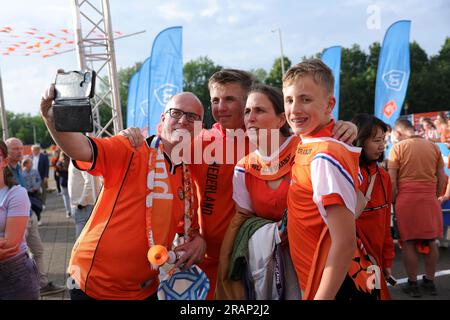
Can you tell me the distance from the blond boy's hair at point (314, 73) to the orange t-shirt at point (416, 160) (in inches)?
130

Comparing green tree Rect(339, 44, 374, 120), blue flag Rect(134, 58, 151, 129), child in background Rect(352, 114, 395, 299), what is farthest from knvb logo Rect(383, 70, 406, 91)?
green tree Rect(339, 44, 374, 120)

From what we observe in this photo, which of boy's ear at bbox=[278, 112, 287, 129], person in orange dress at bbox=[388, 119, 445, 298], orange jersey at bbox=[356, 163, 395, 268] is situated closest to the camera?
boy's ear at bbox=[278, 112, 287, 129]

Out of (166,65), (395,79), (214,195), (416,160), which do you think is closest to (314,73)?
(214,195)

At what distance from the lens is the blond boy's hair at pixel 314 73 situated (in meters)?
1.64

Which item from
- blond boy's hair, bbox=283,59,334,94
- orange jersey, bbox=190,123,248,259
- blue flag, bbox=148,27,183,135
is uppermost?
blue flag, bbox=148,27,183,135

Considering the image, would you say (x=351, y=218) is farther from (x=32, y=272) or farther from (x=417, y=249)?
(x=417, y=249)

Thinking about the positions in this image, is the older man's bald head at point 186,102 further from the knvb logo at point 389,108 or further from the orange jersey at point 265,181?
the knvb logo at point 389,108

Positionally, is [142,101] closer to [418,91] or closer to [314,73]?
[314,73]

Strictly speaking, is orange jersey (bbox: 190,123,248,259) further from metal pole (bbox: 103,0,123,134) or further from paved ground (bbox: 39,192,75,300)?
metal pole (bbox: 103,0,123,134)

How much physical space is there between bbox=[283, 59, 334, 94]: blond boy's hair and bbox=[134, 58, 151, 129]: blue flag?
28.2 feet

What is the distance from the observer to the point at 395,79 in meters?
10.9

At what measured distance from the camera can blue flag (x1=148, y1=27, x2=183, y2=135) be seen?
29.9 feet

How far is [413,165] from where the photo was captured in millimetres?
4535

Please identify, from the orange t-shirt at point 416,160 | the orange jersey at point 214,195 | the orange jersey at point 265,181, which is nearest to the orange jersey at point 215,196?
the orange jersey at point 214,195
